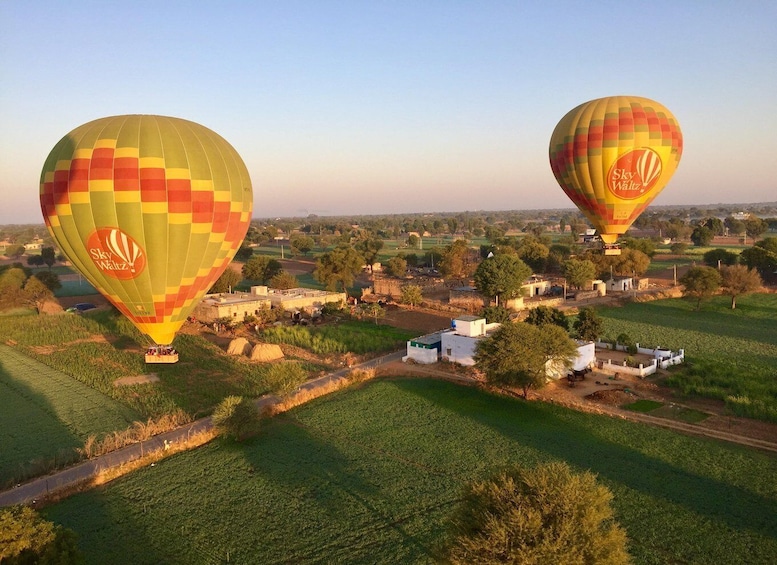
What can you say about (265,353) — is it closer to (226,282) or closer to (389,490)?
(389,490)

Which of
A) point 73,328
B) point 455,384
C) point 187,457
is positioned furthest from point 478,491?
point 73,328

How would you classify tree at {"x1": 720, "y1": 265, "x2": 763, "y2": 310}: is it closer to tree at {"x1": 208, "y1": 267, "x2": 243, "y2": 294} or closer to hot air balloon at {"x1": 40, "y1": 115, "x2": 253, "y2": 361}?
hot air balloon at {"x1": 40, "y1": 115, "x2": 253, "y2": 361}

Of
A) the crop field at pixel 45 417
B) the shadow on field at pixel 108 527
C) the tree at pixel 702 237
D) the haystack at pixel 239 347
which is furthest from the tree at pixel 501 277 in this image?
the tree at pixel 702 237

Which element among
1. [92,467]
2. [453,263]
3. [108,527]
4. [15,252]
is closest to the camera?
[108,527]

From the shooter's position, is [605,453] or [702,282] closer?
[605,453]

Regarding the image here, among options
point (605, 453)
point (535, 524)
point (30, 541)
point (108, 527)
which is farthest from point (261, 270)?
point (535, 524)
